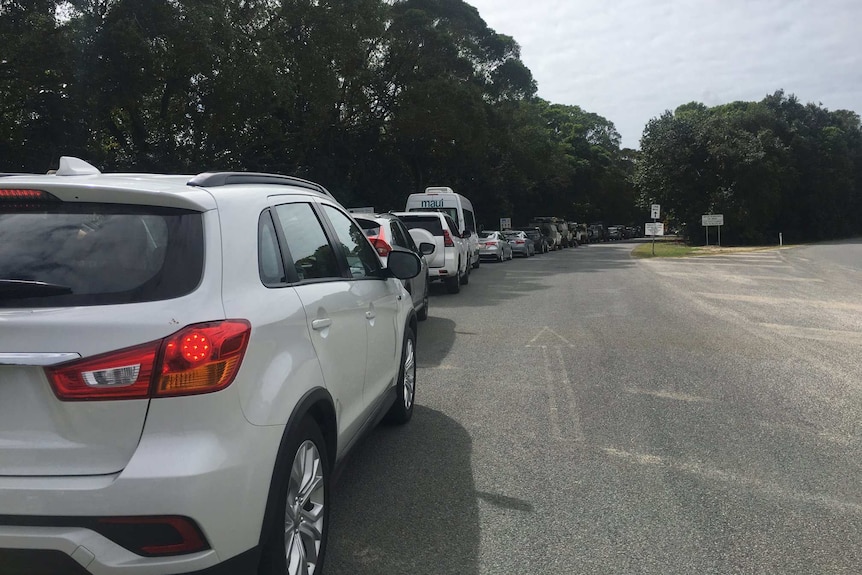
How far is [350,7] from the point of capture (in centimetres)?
2503

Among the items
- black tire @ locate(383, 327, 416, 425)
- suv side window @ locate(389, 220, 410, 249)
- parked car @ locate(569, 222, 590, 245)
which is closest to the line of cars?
black tire @ locate(383, 327, 416, 425)

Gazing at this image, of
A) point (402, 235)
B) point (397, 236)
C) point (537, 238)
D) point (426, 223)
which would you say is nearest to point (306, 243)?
point (397, 236)

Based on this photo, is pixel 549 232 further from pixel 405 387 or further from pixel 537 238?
pixel 405 387

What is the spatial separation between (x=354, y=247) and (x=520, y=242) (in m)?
A: 33.8

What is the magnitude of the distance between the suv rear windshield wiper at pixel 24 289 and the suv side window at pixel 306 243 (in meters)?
1.20

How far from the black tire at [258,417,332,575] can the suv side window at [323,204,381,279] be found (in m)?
1.38

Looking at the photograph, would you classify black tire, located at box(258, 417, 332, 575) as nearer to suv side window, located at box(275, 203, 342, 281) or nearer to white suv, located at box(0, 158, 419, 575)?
white suv, located at box(0, 158, 419, 575)

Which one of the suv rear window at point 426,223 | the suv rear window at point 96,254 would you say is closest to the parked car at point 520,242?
the suv rear window at point 426,223

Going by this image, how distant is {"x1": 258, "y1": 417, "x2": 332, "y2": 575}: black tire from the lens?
9.34 ft

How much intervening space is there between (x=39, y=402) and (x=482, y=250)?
30.4 metres

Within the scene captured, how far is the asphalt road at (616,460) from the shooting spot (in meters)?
3.80

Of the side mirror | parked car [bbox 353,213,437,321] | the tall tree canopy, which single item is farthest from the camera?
the tall tree canopy

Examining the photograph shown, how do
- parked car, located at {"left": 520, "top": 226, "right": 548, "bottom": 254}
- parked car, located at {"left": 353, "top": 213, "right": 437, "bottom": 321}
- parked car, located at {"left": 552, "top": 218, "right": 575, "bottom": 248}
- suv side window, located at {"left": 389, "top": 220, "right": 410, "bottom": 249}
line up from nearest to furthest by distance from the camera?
1. parked car, located at {"left": 353, "top": 213, "right": 437, "bottom": 321}
2. suv side window, located at {"left": 389, "top": 220, "right": 410, "bottom": 249}
3. parked car, located at {"left": 520, "top": 226, "right": 548, "bottom": 254}
4. parked car, located at {"left": 552, "top": 218, "right": 575, "bottom": 248}

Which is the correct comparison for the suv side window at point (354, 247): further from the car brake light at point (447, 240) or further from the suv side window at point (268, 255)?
the car brake light at point (447, 240)
